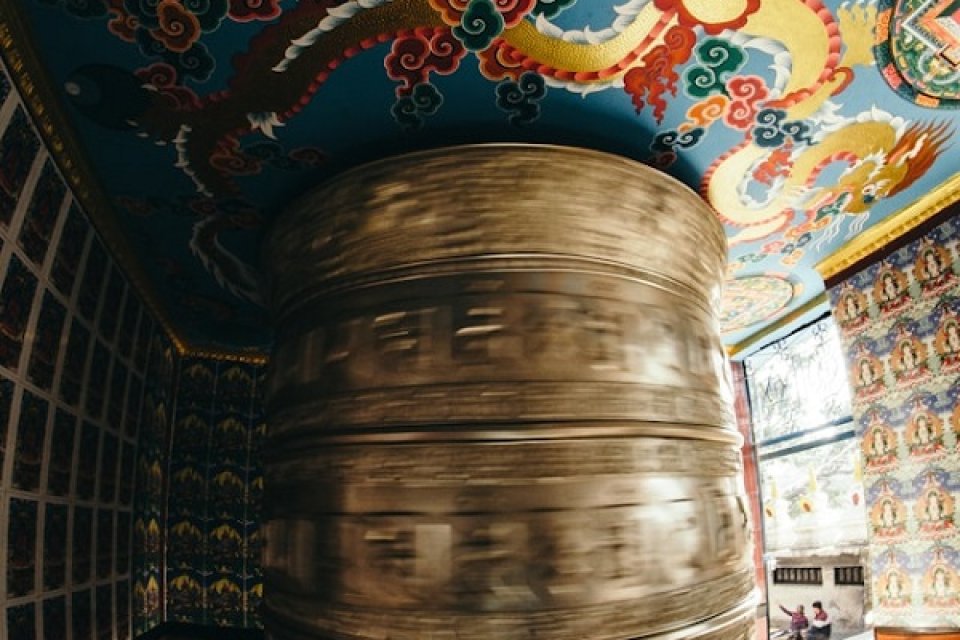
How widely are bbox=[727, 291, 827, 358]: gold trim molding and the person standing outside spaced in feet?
7.15

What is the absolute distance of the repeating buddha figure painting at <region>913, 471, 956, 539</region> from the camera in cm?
202

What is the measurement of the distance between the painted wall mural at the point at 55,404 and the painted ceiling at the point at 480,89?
0.15 meters

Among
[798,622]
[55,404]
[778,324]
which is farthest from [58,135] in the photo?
[798,622]

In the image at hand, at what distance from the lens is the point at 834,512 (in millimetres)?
4008

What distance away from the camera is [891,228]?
7.12 ft

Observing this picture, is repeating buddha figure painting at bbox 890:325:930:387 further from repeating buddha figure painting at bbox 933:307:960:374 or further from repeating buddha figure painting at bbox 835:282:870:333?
repeating buddha figure painting at bbox 835:282:870:333

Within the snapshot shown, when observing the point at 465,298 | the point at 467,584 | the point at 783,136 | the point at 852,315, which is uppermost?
the point at 783,136

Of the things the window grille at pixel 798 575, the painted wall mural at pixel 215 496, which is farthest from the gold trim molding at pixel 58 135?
the window grille at pixel 798 575

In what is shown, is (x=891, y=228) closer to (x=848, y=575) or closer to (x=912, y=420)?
(x=912, y=420)

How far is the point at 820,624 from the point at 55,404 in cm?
505

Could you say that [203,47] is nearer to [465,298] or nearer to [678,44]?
[465,298]

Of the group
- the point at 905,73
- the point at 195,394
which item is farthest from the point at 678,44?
the point at 195,394

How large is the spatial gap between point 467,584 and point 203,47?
1.15 m

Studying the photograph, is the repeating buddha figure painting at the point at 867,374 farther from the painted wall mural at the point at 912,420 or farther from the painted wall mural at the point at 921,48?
the painted wall mural at the point at 921,48
